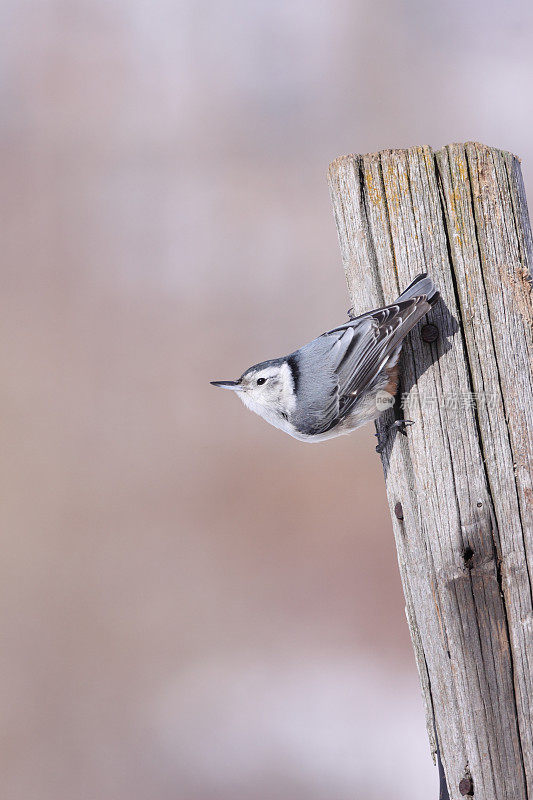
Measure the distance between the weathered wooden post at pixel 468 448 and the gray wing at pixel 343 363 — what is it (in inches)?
2.0

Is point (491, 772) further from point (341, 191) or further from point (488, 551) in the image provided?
point (341, 191)

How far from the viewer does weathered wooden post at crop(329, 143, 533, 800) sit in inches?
44.0

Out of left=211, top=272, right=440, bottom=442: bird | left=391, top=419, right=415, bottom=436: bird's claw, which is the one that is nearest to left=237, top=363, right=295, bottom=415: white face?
left=211, top=272, right=440, bottom=442: bird

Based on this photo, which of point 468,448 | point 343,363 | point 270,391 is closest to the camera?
point 468,448

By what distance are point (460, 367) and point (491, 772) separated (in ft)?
2.16

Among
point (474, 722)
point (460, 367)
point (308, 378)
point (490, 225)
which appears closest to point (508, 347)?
point (460, 367)

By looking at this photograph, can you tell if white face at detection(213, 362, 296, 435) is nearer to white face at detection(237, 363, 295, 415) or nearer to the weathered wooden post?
A: white face at detection(237, 363, 295, 415)

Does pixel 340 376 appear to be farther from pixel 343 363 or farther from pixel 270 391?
pixel 270 391

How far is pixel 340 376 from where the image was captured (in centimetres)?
147

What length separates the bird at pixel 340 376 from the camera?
1195mm

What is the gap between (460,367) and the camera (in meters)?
1.16

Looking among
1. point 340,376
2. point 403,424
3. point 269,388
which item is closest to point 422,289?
point 403,424

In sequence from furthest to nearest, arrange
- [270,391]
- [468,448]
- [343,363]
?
[270,391] < [343,363] < [468,448]

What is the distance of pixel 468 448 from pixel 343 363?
0.39 m
